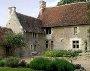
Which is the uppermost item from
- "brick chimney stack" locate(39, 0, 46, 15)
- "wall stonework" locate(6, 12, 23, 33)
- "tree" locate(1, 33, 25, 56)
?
"brick chimney stack" locate(39, 0, 46, 15)

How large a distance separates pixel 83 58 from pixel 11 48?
1394cm

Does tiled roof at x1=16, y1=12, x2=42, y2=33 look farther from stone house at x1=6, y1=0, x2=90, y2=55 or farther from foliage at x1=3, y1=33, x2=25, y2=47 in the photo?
foliage at x1=3, y1=33, x2=25, y2=47

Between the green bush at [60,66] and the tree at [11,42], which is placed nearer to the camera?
the green bush at [60,66]

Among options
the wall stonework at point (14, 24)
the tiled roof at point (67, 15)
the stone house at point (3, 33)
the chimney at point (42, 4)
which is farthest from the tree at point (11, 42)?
the chimney at point (42, 4)

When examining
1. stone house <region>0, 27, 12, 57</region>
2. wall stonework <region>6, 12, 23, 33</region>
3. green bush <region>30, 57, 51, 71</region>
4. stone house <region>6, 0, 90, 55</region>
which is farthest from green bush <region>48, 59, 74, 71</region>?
wall stonework <region>6, 12, 23, 33</region>

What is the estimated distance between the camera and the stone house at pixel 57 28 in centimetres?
5169

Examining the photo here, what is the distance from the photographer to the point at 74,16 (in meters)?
53.3

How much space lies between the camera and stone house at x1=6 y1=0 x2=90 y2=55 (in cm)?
5169

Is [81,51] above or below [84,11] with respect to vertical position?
below

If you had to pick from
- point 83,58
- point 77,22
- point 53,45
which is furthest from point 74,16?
point 83,58

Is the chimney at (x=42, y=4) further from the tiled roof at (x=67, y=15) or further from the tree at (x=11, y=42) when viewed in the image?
the tree at (x=11, y=42)

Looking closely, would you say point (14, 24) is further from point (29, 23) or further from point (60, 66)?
point (60, 66)

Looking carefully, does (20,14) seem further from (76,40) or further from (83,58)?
(83,58)

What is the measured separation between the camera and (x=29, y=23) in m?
54.4
